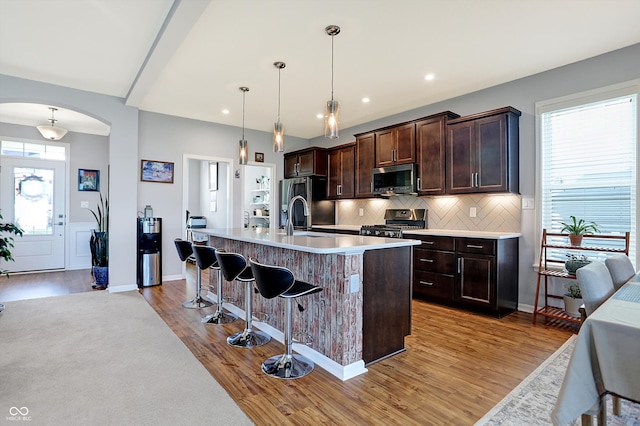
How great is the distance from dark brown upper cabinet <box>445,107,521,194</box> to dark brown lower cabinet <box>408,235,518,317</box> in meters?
0.69

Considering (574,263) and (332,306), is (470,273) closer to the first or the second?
(574,263)

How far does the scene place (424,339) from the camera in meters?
3.00

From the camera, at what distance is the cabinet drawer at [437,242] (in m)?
3.96

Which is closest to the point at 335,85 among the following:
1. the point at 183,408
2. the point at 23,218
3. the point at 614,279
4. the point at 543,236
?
Result: the point at 543,236

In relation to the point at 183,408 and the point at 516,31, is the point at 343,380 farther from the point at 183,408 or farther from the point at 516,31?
the point at 516,31

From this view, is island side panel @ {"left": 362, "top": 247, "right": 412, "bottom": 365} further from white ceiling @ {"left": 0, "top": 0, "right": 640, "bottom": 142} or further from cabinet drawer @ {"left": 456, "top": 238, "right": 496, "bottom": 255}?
white ceiling @ {"left": 0, "top": 0, "right": 640, "bottom": 142}

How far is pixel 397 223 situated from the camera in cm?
524

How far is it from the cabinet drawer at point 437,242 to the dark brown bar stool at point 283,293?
2269mm

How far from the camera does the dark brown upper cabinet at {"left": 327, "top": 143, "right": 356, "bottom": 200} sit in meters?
5.78

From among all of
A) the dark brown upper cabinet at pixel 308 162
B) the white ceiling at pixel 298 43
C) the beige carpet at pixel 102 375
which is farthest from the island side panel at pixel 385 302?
the dark brown upper cabinet at pixel 308 162

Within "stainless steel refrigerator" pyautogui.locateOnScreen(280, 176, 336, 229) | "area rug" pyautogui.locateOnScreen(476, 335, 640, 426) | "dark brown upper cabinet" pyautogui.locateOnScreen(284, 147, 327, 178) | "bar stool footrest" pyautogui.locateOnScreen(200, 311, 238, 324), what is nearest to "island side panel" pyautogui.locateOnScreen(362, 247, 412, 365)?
"area rug" pyautogui.locateOnScreen(476, 335, 640, 426)

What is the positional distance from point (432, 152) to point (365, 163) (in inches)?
49.8

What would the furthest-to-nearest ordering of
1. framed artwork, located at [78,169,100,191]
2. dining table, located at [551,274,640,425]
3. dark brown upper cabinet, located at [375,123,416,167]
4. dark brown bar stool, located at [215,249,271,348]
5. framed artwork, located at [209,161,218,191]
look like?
framed artwork, located at [209,161,218,191], framed artwork, located at [78,169,100,191], dark brown upper cabinet, located at [375,123,416,167], dark brown bar stool, located at [215,249,271,348], dining table, located at [551,274,640,425]

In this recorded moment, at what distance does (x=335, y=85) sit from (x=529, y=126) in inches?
93.7
